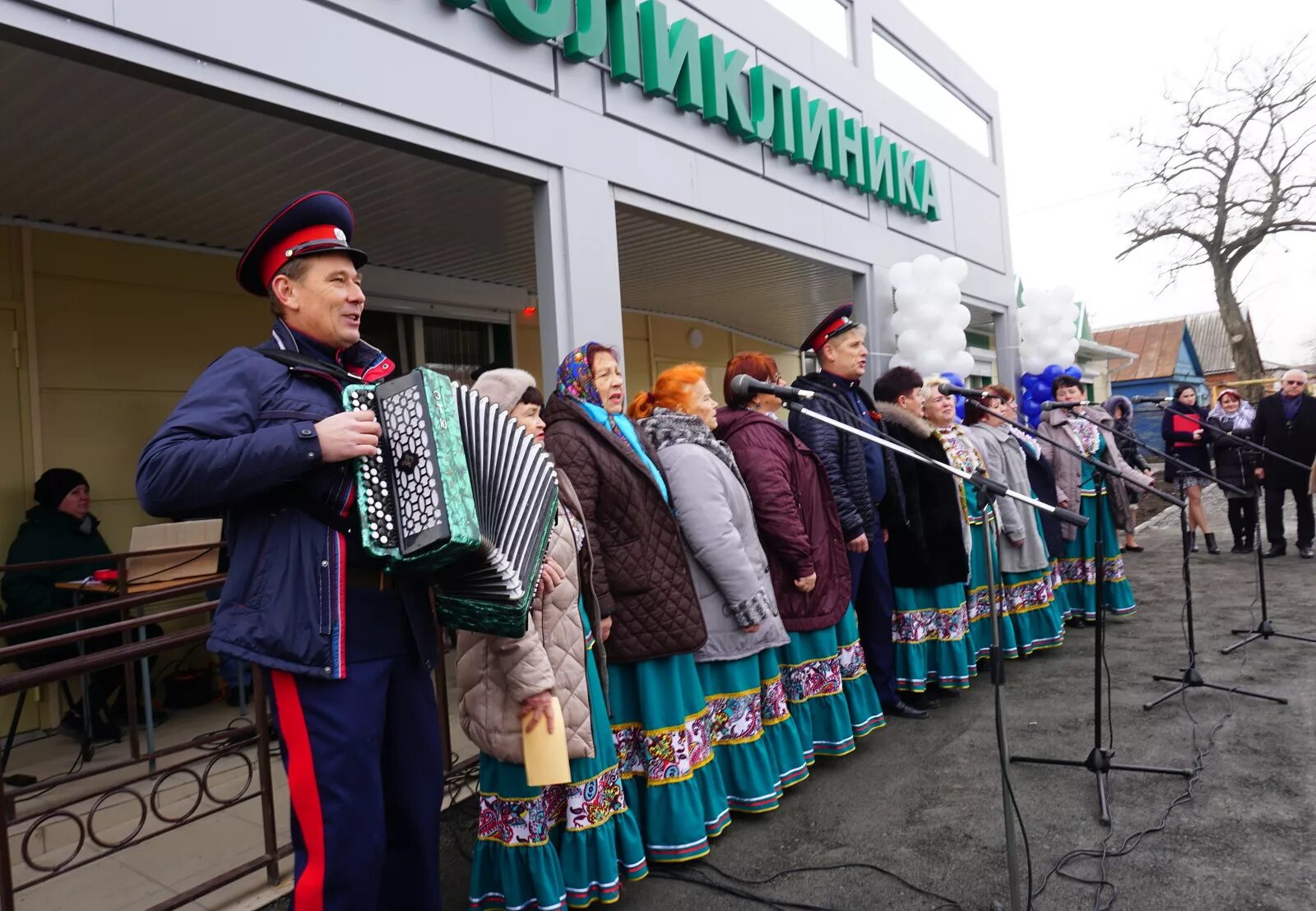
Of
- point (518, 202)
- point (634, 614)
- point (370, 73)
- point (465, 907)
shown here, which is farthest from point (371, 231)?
point (465, 907)

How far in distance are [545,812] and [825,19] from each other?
23.6ft

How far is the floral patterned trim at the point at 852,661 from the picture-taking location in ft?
13.6

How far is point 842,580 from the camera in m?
4.06

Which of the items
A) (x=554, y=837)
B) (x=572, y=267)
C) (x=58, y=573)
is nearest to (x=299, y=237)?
(x=554, y=837)

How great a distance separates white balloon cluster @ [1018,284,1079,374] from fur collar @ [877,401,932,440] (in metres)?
6.27

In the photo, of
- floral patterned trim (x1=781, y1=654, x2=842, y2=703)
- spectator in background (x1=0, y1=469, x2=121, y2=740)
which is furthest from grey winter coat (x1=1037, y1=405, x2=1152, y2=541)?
spectator in background (x1=0, y1=469, x2=121, y2=740)

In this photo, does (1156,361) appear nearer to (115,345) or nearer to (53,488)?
(115,345)

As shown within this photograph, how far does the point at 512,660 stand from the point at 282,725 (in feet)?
1.95

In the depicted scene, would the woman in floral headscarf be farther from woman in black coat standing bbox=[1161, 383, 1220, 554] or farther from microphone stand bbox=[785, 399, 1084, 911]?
woman in black coat standing bbox=[1161, 383, 1220, 554]

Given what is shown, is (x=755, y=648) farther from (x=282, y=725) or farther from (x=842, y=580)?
(x=282, y=725)

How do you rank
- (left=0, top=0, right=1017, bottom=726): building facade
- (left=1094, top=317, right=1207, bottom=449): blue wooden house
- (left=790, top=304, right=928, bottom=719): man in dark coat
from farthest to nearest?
(left=1094, top=317, right=1207, bottom=449): blue wooden house < (left=790, top=304, right=928, bottom=719): man in dark coat < (left=0, top=0, right=1017, bottom=726): building facade

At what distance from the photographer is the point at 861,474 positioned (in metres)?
4.45

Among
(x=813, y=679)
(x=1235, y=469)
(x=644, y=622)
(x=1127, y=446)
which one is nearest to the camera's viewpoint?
(x=644, y=622)

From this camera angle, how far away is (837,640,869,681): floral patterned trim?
4160mm
